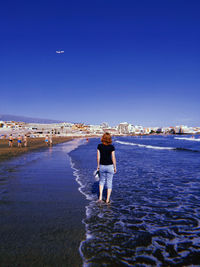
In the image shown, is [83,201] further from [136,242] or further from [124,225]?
[136,242]

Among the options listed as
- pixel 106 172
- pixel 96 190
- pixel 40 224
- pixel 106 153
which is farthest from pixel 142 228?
pixel 96 190

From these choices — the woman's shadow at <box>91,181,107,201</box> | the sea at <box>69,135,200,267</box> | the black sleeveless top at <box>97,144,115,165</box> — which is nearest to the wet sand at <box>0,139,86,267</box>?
the sea at <box>69,135,200,267</box>

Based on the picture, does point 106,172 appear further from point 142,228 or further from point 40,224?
point 40,224

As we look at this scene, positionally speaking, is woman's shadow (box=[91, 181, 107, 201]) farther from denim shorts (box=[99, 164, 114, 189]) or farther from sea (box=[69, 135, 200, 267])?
denim shorts (box=[99, 164, 114, 189])

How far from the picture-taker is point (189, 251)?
3.60 metres

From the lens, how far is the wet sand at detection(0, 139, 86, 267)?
318 cm

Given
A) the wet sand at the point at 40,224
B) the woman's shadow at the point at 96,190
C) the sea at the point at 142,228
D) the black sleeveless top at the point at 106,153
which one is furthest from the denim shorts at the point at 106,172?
the woman's shadow at the point at 96,190

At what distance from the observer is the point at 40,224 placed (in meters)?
4.39

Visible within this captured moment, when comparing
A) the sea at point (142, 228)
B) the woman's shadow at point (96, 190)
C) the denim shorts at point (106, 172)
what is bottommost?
the woman's shadow at point (96, 190)

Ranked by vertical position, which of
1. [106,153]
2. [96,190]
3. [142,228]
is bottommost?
[96,190]

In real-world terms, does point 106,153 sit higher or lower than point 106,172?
higher

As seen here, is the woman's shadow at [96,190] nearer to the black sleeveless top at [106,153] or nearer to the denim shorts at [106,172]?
the denim shorts at [106,172]

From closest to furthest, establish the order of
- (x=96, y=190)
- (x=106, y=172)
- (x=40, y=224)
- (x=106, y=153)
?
(x=40, y=224), (x=106, y=153), (x=106, y=172), (x=96, y=190)

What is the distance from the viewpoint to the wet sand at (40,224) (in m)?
3.18
